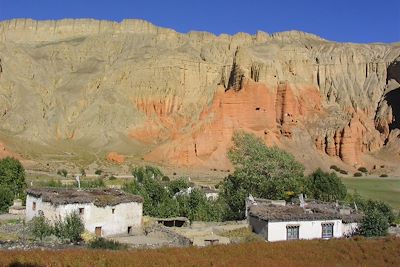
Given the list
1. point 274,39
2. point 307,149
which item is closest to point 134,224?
point 307,149

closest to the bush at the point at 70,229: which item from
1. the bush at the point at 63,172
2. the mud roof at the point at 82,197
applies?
the mud roof at the point at 82,197

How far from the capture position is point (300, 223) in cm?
3156

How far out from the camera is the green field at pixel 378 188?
2827 inches

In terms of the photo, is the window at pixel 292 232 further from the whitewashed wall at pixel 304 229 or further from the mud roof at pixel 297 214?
the mud roof at pixel 297 214

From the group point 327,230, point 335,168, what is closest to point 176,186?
point 327,230

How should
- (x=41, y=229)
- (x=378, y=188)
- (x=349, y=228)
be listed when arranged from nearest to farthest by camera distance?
(x=41, y=229)
(x=349, y=228)
(x=378, y=188)

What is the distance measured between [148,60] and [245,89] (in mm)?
24454

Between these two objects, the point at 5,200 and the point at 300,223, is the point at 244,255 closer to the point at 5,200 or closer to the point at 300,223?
the point at 300,223

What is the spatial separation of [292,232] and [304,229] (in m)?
0.72

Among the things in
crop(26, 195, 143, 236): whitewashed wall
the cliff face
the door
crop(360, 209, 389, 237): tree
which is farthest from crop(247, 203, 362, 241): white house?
the cliff face

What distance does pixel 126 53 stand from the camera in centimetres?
14250

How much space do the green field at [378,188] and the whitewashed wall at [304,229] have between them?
32922 millimetres

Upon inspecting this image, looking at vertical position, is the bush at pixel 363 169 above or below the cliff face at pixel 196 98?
below

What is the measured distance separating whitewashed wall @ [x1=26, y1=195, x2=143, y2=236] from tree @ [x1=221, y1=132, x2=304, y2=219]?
9.64 m
